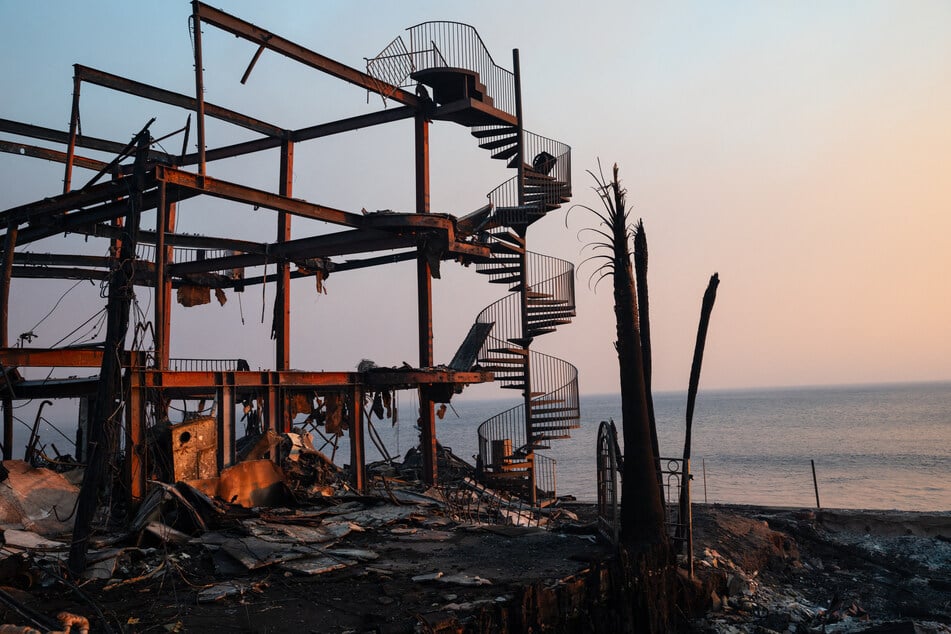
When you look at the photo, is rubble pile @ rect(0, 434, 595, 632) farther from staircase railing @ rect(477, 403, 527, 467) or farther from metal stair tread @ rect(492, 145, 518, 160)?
metal stair tread @ rect(492, 145, 518, 160)

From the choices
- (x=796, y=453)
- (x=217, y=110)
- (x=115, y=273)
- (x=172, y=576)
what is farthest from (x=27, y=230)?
(x=796, y=453)

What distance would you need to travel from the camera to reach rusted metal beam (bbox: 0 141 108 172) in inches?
751

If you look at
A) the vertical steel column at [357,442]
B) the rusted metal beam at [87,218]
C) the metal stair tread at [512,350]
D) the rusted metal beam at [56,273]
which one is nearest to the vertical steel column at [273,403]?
the vertical steel column at [357,442]

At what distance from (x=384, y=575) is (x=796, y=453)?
60.0 meters

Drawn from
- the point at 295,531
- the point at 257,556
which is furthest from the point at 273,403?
the point at 257,556

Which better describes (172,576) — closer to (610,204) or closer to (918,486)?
(610,204)

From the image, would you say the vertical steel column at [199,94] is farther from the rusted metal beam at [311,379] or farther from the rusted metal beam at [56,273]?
the rusted metal beam at [56,273]

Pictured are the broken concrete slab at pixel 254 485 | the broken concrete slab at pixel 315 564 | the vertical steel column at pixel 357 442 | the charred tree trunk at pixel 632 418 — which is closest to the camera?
the broken concrete slab at pixel 315 564

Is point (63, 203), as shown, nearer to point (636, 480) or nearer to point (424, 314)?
point (424, 314)

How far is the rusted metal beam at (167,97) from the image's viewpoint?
16766mm

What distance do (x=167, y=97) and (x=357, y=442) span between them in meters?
10.1

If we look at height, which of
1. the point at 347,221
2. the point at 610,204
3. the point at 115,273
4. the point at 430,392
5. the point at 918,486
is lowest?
the point at 918,486

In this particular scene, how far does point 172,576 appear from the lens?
363 inches

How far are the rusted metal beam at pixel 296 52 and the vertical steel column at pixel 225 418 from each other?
732 cm
